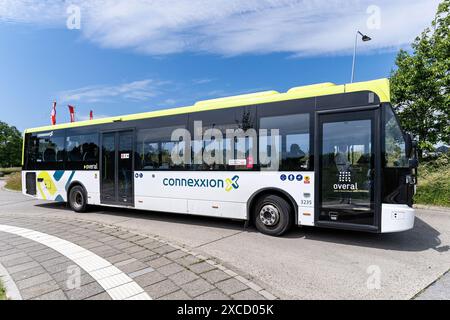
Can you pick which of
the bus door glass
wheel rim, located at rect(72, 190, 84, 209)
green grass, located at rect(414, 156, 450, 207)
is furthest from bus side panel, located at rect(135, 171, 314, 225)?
green grass, located at rect(414, 156, 450, 207)

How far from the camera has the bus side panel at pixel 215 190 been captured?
19.4 feet

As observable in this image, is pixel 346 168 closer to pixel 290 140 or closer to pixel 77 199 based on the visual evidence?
pixel 290 140

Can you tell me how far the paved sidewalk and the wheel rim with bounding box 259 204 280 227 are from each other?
1.98m

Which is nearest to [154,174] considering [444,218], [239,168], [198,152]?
[198,152]

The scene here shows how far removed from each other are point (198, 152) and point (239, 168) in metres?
1.22

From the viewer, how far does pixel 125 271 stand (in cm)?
419

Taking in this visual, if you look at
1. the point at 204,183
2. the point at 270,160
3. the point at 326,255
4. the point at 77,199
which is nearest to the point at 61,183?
the point at 77,199

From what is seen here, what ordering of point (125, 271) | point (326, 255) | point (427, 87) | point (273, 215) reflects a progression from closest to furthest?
point (125, 271)
point (326, 255)
point (273, 215)
point (427, 87)

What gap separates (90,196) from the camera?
9.41m

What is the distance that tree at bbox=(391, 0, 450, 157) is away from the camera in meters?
12.9

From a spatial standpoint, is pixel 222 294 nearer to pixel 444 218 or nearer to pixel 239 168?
pixel 239 168

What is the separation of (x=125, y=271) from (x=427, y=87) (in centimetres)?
1510

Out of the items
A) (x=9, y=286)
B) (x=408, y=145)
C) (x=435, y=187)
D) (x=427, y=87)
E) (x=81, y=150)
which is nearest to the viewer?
(x=9, y=286)

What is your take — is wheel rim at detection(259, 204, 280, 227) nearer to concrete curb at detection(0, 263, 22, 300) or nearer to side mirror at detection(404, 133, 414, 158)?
side mirror at detection(404, 133, 414, 158)
